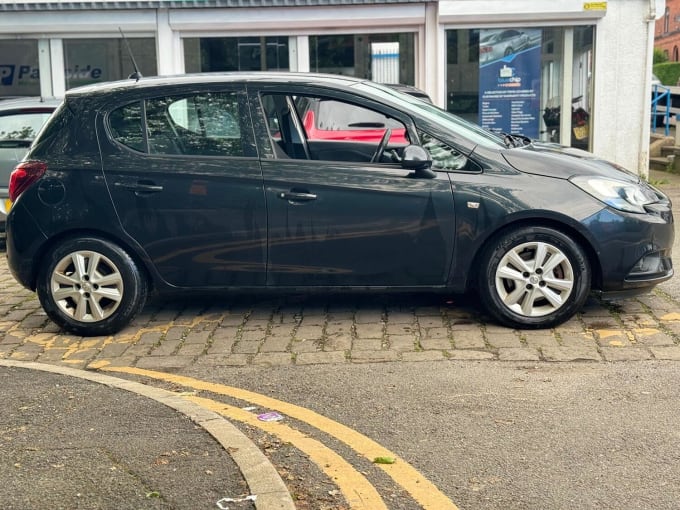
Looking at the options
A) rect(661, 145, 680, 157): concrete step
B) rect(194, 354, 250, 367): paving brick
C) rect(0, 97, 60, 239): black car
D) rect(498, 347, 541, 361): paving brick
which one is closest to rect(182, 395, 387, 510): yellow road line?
rect(194, 354, 250, 367): paving brick

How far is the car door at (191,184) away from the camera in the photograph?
22.4 ft

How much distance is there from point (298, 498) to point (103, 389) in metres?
1.98

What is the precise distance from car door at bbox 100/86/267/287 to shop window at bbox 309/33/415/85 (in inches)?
347

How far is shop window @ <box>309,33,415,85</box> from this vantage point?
15492 millimetres

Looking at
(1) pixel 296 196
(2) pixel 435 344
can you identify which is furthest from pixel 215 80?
(2) pixel 435 344

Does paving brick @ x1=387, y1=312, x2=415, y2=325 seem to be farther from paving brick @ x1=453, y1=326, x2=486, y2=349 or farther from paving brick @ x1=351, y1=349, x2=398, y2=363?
paving brick @ x1=351, y1=349, x2=398, y2=363

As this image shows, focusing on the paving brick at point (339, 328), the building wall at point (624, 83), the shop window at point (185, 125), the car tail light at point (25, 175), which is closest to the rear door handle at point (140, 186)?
the shop window at point (185, 125)

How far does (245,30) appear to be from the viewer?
1548 cm

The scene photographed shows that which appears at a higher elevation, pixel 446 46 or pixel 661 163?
pixel 446 46

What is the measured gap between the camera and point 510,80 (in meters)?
15.3

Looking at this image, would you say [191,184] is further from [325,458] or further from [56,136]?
[325,458]

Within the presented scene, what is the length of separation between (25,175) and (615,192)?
13.2 ft

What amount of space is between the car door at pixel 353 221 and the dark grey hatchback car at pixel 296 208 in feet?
0.03

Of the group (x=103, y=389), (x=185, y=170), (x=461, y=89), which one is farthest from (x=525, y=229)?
(x=461, y=89)
